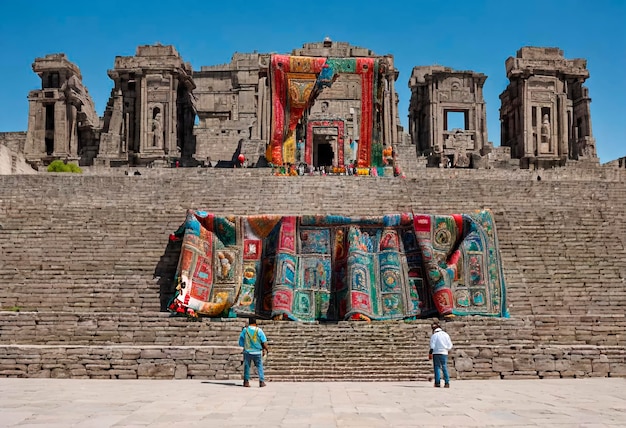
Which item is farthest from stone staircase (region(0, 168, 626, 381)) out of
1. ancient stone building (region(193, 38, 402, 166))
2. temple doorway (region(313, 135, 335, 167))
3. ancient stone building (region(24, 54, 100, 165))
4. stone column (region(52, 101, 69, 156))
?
ancient stone building (region(24, 54, 100, 165))

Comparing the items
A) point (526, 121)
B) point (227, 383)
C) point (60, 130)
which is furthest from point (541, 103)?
point (227, 383)

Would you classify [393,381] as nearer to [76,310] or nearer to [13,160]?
[76,310]

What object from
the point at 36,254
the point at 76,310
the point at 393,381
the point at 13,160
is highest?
the point at 13,160

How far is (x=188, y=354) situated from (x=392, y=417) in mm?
5355

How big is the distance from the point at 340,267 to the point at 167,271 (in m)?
4.07

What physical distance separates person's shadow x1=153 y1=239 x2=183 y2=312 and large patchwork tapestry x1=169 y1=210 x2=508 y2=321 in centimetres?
55

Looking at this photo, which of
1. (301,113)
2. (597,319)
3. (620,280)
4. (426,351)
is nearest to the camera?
(426,351)

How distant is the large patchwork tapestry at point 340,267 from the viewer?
14.9 meters

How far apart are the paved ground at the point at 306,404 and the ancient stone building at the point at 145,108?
27.6 meters

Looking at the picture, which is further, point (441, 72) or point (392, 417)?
point (441, 72)

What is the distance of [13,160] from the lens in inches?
1075

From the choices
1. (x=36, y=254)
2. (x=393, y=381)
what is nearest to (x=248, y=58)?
(x=36, y=254)

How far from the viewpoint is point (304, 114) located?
27484 mm

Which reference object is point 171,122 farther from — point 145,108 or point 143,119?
point 145,108
